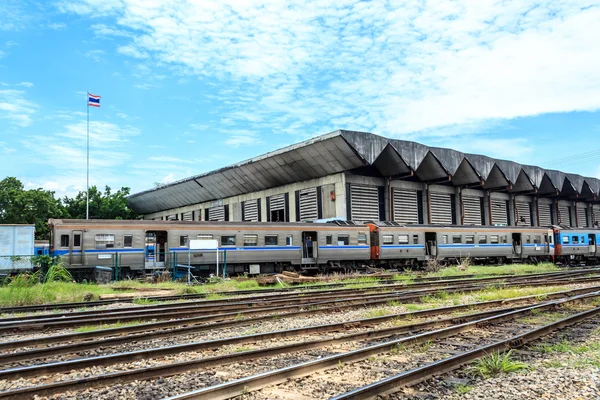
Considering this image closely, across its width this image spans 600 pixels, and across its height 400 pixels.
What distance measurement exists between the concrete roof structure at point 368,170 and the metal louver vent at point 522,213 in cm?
222

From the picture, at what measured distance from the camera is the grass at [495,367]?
22.3 feet

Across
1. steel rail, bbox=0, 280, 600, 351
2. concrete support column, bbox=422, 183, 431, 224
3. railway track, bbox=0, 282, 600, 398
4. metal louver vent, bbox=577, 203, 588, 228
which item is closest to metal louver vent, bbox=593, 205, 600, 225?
metal louver vent, bbox=577, 203, 588, 228

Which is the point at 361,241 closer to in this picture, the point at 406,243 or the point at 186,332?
the point at 406,243

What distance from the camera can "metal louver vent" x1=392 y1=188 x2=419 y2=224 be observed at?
4288 centimetres

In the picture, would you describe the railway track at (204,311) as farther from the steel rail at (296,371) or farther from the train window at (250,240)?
the train window at (250,240)

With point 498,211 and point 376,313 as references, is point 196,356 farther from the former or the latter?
point 498,211

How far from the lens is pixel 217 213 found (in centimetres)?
5431

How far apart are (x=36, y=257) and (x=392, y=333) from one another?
17.3 meters

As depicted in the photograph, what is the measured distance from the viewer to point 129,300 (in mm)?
15922

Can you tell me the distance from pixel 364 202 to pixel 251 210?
43.2 ft

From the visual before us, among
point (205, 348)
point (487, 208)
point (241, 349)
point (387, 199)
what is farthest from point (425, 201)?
point (205, 348)

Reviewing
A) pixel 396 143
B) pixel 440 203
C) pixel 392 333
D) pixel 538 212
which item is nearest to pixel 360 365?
pixel 392 333

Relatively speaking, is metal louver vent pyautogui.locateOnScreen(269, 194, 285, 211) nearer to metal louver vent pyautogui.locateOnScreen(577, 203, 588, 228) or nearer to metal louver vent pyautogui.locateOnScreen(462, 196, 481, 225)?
metal louver vent pyautogui.locateOnScreen(462, 196, 481, 225)

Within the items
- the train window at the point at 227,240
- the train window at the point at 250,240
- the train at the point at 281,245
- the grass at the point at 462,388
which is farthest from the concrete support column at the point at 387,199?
the grass at the point at 462,388
